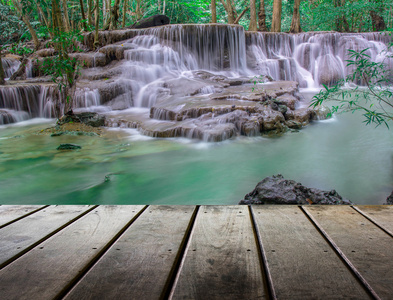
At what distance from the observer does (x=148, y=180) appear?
4.93 meters

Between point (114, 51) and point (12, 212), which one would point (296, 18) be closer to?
point (114, 51)

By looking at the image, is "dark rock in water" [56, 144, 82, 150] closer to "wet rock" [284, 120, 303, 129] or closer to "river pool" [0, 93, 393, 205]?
"river pool" [0, 93, 393, 205]

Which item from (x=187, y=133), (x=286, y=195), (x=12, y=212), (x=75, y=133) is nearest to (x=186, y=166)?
(x=187, y=133)

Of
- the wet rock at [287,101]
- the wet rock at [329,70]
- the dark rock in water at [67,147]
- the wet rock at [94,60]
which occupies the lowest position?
the dark rock in water at [67,147]

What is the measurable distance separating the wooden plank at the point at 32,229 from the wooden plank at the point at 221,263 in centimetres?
74

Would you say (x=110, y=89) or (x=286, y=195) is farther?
(x=110, y=89)

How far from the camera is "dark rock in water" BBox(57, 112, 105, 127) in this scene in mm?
8602

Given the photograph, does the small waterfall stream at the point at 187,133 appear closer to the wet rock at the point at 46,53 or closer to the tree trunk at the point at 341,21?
the wet rock at the point at 46,53

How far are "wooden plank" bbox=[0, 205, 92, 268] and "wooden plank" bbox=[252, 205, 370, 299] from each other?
107 centimetres

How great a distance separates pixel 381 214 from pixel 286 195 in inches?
54.6

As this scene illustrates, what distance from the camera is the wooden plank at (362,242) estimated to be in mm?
1220

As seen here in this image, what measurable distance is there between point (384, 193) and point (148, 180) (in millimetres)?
3156

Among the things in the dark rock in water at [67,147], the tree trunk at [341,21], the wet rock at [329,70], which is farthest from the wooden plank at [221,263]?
the tree trunk at [341,21]

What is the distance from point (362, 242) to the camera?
4.96 feet
